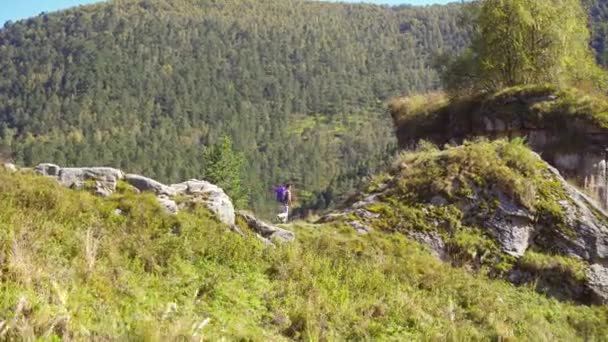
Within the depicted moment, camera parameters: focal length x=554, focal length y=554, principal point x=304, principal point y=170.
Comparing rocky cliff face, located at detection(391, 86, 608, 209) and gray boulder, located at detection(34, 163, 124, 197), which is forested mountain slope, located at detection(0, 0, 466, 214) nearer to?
rocky cliff face, located at detection(391, 86, 608, 209)

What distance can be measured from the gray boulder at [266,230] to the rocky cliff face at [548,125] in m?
9.39

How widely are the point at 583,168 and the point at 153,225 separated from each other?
12.9 m

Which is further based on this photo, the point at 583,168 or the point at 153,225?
the point at 583,168

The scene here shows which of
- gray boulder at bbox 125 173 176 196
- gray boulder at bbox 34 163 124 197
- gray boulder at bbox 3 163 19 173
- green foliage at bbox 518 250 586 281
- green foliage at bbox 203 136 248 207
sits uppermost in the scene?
gray boulder at bbox 3 163 19 173

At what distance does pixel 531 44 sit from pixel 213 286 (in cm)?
1759

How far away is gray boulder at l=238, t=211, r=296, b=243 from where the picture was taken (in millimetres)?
10453

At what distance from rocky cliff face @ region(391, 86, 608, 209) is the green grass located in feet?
21.0

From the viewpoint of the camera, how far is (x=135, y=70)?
19750 cm

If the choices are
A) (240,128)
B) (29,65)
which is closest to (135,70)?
(29,65)

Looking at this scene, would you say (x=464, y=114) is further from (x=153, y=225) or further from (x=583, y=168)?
(x=153, y=225)

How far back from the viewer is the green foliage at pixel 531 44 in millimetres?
20594

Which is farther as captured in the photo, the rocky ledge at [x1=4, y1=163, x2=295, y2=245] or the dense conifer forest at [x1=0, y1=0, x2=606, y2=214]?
the dense conifer forest at [x1=0, y1=0, x2=606, y2=214]

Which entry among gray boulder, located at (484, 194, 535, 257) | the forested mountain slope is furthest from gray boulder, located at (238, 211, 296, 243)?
the forested mountain slope

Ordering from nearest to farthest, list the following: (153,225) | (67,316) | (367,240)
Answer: (67,316)
(153,225)
(367,240)
